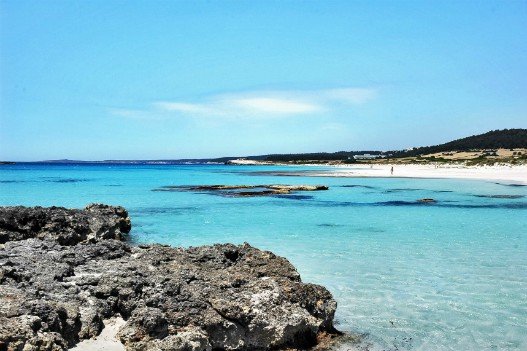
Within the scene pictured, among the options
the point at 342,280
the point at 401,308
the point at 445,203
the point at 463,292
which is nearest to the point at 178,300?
the point at 401,308

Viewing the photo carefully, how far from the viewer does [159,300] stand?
6.61m

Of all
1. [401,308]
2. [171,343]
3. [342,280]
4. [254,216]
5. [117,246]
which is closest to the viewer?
[171,343]

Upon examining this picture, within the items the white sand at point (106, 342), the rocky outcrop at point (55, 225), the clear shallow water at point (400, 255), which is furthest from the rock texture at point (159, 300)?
the rocky outcrop at point (55, 225)

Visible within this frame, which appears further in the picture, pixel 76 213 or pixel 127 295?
pixel 76 213

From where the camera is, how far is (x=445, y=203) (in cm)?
3058

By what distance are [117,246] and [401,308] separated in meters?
5.67

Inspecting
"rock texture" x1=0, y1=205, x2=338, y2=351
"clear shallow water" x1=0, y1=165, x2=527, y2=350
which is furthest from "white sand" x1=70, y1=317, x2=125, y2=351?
"clear shallow water" x1=0, y1=165, x2=527, y2=350

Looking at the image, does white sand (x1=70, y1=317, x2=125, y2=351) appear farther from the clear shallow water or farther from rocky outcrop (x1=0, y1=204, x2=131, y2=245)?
rocky outcrop (x1=0, y1=204, x2=131, y2=245)

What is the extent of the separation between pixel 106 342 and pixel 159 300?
878 millimetres

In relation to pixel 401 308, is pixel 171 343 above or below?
above

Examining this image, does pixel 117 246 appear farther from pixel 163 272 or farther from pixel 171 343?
pixel 171 343

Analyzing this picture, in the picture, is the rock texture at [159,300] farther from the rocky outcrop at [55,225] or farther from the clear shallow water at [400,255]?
the rocky outcrop at [55,225]

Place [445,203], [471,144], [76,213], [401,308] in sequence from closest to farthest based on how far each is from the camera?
[401,308], [76,213], [445,203], [471,144]

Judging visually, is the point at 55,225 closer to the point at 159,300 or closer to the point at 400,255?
the point at 159,300
